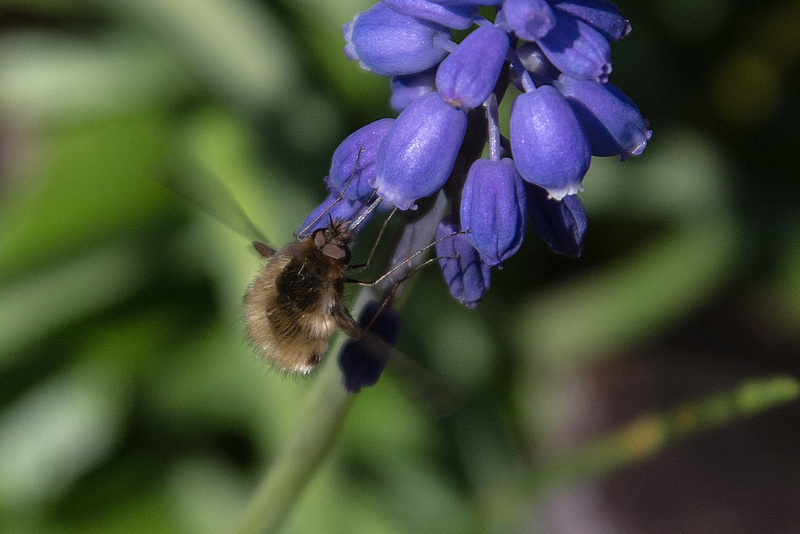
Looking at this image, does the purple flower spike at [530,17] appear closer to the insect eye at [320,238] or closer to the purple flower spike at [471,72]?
the purple flower spike at [471,72]

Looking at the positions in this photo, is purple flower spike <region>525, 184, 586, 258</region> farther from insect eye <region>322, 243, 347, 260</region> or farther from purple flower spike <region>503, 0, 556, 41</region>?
insect eye <region>322, 243, 347, 260</region>

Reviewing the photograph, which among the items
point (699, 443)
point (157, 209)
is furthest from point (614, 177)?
point (157, 209)

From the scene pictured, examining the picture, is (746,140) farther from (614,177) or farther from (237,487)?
(237,487)

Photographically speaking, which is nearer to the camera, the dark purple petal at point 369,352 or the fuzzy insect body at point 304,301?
the dark purple petal at point 369,352

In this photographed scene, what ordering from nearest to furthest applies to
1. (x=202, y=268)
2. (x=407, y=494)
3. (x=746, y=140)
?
(x=407, y=494)
(x=202, y=268)
(x=746, y=140)

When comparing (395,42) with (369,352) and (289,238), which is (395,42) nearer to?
(369,352)

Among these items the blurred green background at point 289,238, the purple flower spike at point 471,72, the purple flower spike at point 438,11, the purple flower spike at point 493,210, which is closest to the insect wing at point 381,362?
the purple flower spike at point 493,210
